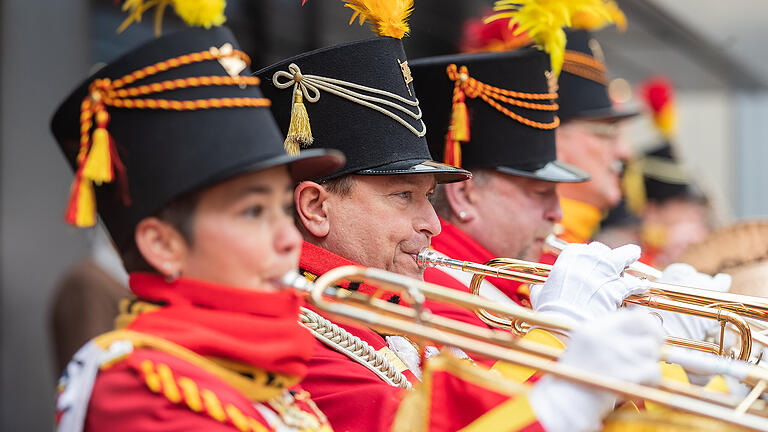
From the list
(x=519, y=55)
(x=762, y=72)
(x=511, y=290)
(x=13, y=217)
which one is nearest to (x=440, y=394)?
(x=511, y=290)

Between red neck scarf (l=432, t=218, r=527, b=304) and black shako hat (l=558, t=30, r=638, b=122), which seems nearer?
red neck scarf (l=432, t=218, r=527, b=304)

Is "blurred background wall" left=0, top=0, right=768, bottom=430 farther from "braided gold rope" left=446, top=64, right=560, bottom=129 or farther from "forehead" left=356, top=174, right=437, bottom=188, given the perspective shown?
"forehead" left=356, top=174, right=437, bottom=188

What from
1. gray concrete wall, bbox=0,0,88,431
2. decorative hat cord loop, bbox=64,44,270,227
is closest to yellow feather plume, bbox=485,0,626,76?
decorative hat cord loop, bbox=64,44,270,227

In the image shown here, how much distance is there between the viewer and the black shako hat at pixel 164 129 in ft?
6.45

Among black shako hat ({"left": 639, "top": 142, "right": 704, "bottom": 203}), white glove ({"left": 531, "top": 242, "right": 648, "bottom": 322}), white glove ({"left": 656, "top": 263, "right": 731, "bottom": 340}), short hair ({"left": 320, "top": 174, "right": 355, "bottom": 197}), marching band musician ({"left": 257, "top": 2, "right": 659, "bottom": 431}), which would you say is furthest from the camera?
black shako hat ({"left": 639, "top": 142, "right": 704, "bottom": 203})

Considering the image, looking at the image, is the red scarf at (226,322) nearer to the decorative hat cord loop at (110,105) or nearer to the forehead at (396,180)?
the decorative hat cord loop at (110,105)

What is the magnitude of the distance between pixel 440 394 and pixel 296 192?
851mm

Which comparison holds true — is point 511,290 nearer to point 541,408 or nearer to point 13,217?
point 541,408

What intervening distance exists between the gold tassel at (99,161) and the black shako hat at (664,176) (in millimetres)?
7147

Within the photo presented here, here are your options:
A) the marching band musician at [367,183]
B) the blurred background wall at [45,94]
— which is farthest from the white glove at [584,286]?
the blurred background wall at [45,94]

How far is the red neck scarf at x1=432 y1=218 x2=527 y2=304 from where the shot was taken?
11.6ft

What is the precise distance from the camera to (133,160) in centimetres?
200

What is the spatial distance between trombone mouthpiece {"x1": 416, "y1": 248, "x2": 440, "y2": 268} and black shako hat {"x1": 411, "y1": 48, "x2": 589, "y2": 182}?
0.56m

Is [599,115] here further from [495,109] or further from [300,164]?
[300,164]
